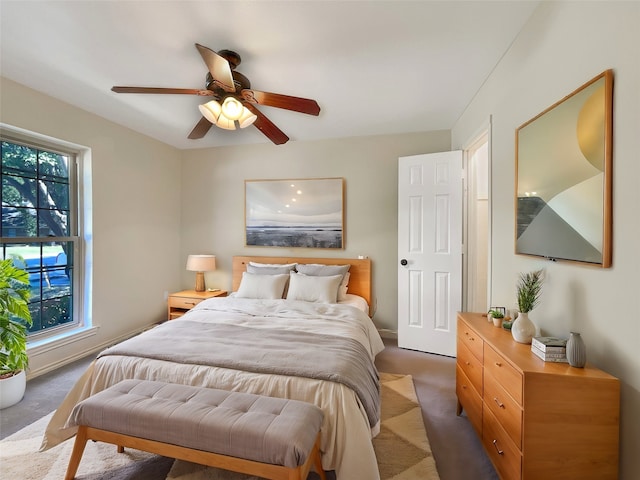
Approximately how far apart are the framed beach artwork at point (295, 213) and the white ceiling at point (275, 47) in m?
1.11

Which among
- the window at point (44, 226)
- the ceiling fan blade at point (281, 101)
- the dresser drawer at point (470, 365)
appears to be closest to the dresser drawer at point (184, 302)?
the window at point (44, 226)

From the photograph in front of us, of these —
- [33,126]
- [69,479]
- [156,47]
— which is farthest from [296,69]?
[69,479]

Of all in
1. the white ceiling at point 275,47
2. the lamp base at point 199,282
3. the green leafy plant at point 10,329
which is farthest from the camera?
the lamp base at point 199,282

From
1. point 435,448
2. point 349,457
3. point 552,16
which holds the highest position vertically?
point 552,16

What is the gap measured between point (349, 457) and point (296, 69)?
8.19 feet

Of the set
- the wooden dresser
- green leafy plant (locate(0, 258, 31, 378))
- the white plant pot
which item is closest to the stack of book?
the wooden dresser

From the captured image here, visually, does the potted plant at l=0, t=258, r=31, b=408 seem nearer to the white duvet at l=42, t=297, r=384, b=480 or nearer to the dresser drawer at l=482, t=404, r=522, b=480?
the white duvet at l=42, t=297, r=384, b=480

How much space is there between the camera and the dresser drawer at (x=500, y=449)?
127 centimetres

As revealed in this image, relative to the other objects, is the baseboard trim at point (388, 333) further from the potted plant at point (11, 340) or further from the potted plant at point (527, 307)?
the potted plant at point (11, 340)

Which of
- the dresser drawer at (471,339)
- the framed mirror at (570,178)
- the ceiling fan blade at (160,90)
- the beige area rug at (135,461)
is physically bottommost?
the beige area rug at (135,461)

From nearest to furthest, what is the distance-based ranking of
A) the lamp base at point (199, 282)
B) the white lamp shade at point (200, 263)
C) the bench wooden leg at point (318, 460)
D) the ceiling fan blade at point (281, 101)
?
1. the bench wooden leg at point (318, 460)
2. the ceiling fan blade at point (281, 101)
3. the white lamp shade at point (200, 263)
4. the lamp base at point (199, 282)

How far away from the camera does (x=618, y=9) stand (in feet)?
3.76

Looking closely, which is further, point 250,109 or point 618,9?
point 250,109

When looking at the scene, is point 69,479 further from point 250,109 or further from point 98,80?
point 98,80
